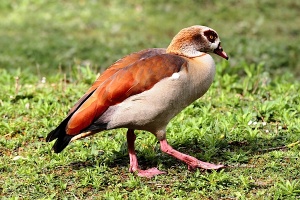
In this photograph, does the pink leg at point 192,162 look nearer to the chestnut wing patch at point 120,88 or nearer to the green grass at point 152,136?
the green grass at point 152,136

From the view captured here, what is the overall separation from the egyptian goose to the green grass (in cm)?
30

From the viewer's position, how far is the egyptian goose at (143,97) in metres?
5.05

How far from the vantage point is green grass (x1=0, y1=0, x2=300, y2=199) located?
508 cm

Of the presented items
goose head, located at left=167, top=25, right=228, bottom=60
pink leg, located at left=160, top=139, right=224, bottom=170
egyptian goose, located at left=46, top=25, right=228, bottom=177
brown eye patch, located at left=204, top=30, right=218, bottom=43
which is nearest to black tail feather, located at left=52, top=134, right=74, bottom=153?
egyptian goose, located at left=46, top=25, right=228, bottom=177

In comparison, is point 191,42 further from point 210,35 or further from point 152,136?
point 152,136

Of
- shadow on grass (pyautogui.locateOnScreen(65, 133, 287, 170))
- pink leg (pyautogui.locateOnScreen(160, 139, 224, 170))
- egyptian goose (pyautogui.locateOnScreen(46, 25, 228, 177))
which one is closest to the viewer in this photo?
egyptian goose (pyautogui.locateOnScreen(46, 25, 228, 177))

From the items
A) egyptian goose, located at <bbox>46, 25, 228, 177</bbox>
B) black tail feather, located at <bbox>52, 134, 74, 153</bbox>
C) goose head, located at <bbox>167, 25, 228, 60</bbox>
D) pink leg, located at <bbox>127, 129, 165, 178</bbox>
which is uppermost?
goose head, located at <bbox>167, 25, 228, 60</bbox>

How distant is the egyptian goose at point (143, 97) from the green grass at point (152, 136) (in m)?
0.30

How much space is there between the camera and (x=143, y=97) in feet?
16.6

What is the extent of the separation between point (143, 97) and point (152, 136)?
117cm

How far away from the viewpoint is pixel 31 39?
11383 millimetres

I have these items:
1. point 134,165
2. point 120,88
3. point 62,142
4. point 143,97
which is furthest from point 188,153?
point 62,142

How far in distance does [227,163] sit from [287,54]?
5.65 meters

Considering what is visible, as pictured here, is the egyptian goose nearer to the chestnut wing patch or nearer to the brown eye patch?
the chestnut wing patch
